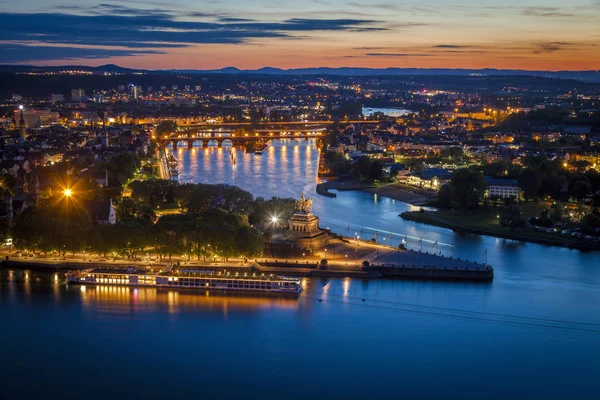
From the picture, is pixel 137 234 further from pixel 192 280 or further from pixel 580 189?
pixel 580 189

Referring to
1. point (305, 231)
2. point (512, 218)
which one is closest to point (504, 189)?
point (512, 218)

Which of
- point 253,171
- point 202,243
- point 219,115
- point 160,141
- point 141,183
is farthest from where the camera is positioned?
point 219,115

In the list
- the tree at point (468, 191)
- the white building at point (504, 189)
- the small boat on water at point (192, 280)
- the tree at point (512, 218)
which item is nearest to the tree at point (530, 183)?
the white building at point (504, 189)

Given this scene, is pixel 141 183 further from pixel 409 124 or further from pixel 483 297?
pixel 409 124

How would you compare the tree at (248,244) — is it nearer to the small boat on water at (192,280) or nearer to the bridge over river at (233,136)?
the small boat on water at (192,280)

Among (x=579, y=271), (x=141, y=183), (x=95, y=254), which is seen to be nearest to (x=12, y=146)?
(x=141, y=183)

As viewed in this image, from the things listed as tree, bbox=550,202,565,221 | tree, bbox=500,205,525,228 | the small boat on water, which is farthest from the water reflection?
tree, bbox=550,202,565,221
